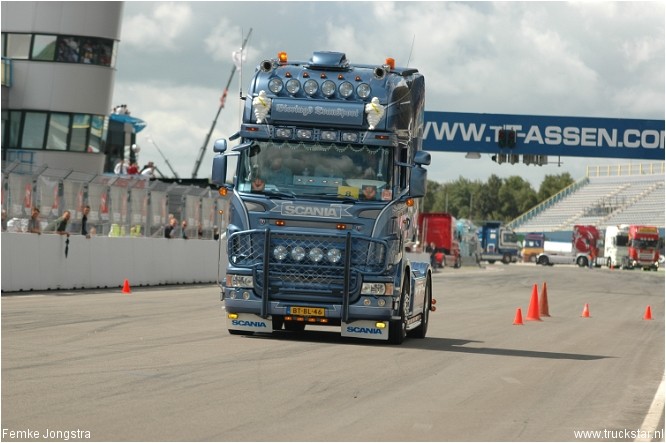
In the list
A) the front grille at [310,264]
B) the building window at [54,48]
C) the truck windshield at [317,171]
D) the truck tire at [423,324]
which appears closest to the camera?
the front grille at [310,264]

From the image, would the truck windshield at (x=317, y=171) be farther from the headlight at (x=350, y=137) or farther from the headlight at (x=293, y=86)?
the headlight at (x=293, y=86)

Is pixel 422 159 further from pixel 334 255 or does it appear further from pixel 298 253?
pixel 298 253

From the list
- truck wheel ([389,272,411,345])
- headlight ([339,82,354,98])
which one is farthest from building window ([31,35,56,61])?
truck wheel ([389,272,411,345])

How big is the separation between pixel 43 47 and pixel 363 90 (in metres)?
35.2

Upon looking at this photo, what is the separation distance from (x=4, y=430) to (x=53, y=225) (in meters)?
20.2

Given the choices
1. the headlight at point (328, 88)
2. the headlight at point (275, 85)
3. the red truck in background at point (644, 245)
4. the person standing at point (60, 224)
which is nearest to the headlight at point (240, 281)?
the headlight at point (275, 85)

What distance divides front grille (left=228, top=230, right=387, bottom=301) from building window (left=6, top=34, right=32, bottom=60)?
3556 centimetres

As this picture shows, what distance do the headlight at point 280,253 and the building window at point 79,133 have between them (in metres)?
35.7

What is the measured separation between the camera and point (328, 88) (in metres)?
16.9

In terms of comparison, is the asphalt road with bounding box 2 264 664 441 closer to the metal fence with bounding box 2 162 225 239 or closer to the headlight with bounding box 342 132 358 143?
the headlight with bounding box 342 132 358 143

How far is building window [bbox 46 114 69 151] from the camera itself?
164ft

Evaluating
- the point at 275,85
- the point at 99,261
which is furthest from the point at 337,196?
the point at 99,261

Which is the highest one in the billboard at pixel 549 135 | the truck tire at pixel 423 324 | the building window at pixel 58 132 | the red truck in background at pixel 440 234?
the billboard at pixel 549 135

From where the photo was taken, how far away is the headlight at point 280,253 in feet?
54.0
